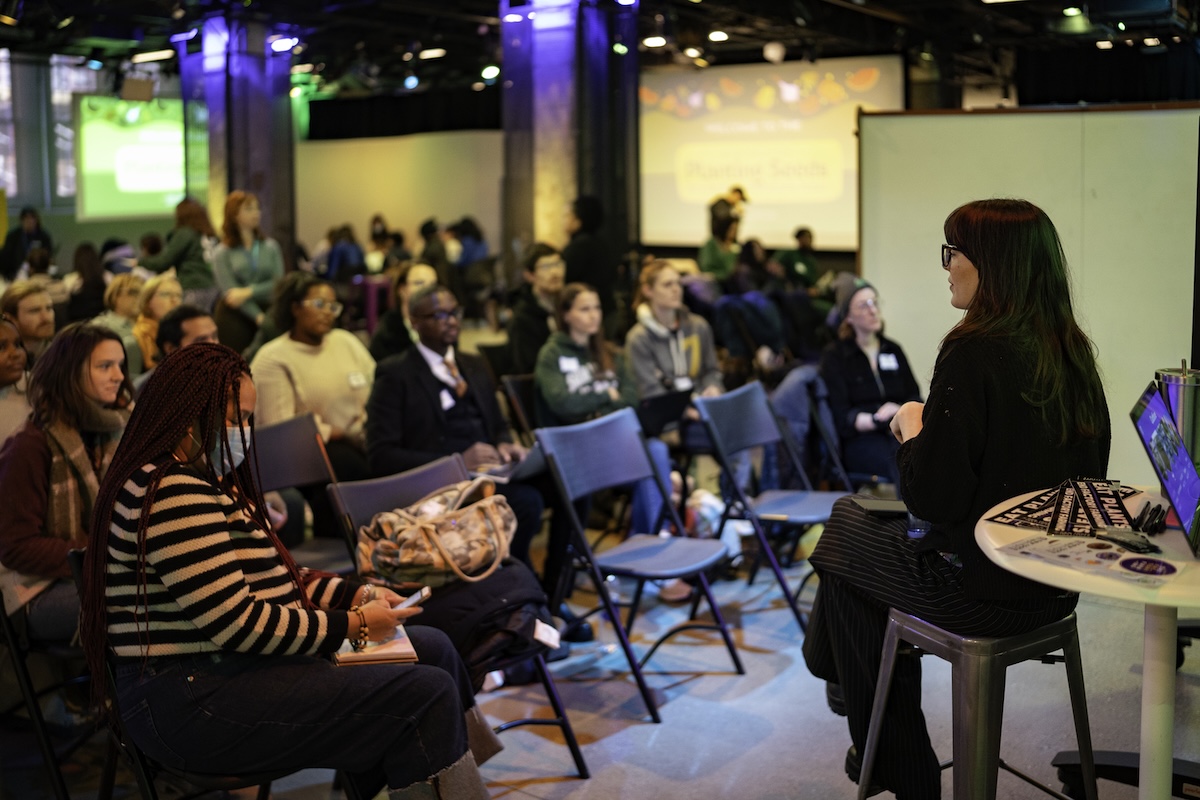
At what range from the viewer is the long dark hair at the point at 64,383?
3225 mm

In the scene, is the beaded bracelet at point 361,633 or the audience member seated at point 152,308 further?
the audience member seated at point 152,308

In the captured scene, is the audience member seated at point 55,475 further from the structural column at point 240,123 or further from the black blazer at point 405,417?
the structural column at point 240,123

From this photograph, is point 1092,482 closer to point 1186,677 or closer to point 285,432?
point 1186,677

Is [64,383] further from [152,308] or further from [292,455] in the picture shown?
[152,308]

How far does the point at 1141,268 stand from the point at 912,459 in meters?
2.81

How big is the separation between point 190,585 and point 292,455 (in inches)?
66.3

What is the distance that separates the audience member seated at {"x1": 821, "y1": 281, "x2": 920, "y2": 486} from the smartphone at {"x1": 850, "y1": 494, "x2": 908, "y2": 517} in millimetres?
2375

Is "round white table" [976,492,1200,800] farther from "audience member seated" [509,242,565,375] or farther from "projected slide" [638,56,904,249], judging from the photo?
"projected slide" [638,56,904,249]

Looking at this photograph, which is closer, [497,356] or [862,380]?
[862,380]

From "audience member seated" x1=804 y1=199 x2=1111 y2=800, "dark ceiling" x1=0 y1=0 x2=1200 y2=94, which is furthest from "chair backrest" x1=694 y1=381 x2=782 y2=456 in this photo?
"dark ceiling" x1=0 y1=0 x2=1200 y2=94

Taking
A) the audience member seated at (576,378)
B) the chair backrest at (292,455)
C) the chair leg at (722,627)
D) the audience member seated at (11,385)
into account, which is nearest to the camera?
the audience member seated at (11,385)

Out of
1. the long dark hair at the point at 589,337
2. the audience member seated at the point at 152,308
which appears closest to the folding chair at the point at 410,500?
the long dark hair at the point at 589,337

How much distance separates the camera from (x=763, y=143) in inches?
586

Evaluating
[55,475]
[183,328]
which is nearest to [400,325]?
[183,328]
